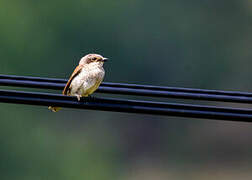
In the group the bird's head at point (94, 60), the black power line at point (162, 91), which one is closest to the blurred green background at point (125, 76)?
the bird's head at point (94, 60)

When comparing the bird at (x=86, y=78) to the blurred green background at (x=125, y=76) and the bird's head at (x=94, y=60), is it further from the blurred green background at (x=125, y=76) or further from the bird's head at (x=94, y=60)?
the blurred green background at (x=125, y=76)

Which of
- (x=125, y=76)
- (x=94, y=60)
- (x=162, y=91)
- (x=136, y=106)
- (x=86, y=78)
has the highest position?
(x=125, y=76)

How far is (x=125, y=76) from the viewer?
1761 inches

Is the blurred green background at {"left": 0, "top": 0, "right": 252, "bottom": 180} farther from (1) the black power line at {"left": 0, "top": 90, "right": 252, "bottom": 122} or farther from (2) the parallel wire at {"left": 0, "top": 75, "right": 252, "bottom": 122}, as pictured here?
(1) the black power line at {"left": 0, "top": 90, "right": 252, "bottom": 122}

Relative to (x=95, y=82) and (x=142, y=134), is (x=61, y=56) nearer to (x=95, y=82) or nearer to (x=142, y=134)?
(x=142, y=134)

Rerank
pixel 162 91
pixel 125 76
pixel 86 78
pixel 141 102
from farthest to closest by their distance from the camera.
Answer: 1. pixel 125 76
2. pixel 86 78
3. pixel 162 91
4. pixel 141 102

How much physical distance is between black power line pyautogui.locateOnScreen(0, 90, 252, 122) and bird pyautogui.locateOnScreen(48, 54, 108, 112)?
2.00m

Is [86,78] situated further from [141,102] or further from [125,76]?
[125,76]

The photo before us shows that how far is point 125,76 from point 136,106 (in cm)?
3762

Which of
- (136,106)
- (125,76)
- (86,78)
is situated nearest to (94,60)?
(86,78)

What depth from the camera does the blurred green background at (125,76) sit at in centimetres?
4172

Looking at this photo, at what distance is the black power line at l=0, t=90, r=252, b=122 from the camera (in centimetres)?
696

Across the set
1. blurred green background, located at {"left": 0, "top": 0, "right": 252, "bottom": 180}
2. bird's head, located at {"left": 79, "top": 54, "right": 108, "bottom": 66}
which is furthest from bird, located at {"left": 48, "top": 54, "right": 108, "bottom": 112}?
blurred green background, located at {"left": 0, "top": 0, "right": 252, "bottom": 180}

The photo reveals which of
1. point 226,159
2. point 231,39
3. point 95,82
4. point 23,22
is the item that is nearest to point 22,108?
point 23,22
